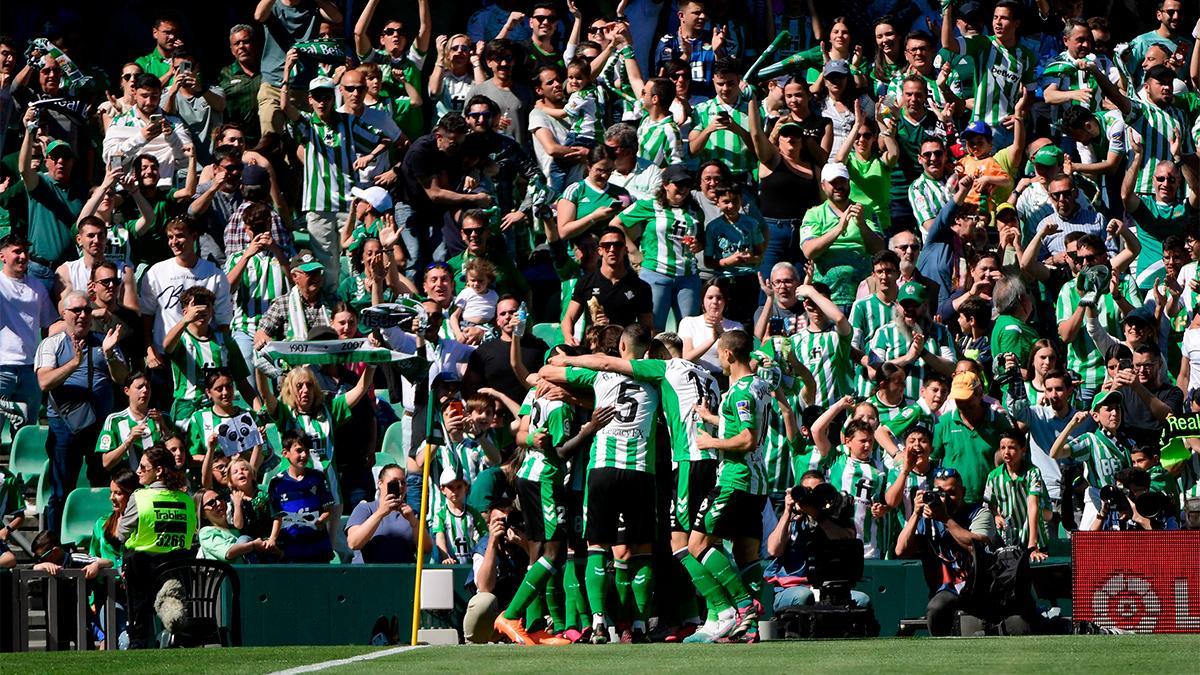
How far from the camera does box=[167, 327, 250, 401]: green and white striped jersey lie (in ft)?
53.0

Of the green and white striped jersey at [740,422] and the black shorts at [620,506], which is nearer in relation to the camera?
the black shorts at [620,506]

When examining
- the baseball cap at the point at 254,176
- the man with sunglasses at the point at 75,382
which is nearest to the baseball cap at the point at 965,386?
the baseball cap at the point at 254,176

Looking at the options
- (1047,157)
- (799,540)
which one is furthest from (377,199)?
(1047,157)

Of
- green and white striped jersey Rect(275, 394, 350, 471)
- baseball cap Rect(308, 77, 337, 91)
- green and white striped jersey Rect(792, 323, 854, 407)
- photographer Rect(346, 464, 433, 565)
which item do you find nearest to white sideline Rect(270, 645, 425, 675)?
photographer Rect(346, 464, 433, 565)

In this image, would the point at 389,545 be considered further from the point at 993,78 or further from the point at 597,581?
the point at 993,78

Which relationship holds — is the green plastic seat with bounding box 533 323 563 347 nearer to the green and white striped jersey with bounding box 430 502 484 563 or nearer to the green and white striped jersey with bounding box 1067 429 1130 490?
the green and white striped jersey with bounding box 430 502 484 563

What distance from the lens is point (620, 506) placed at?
11.8 meters

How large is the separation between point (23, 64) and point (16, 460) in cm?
561

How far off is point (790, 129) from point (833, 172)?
0.74 m

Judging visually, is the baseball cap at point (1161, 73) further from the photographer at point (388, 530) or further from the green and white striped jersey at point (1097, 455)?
the photographer at point (388, 530)

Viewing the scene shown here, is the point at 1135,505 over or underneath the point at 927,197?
underneath

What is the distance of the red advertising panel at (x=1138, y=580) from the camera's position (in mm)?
12156

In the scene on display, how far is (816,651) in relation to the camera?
33.4 ft

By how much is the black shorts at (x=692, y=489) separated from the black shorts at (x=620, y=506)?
0.31 metres
